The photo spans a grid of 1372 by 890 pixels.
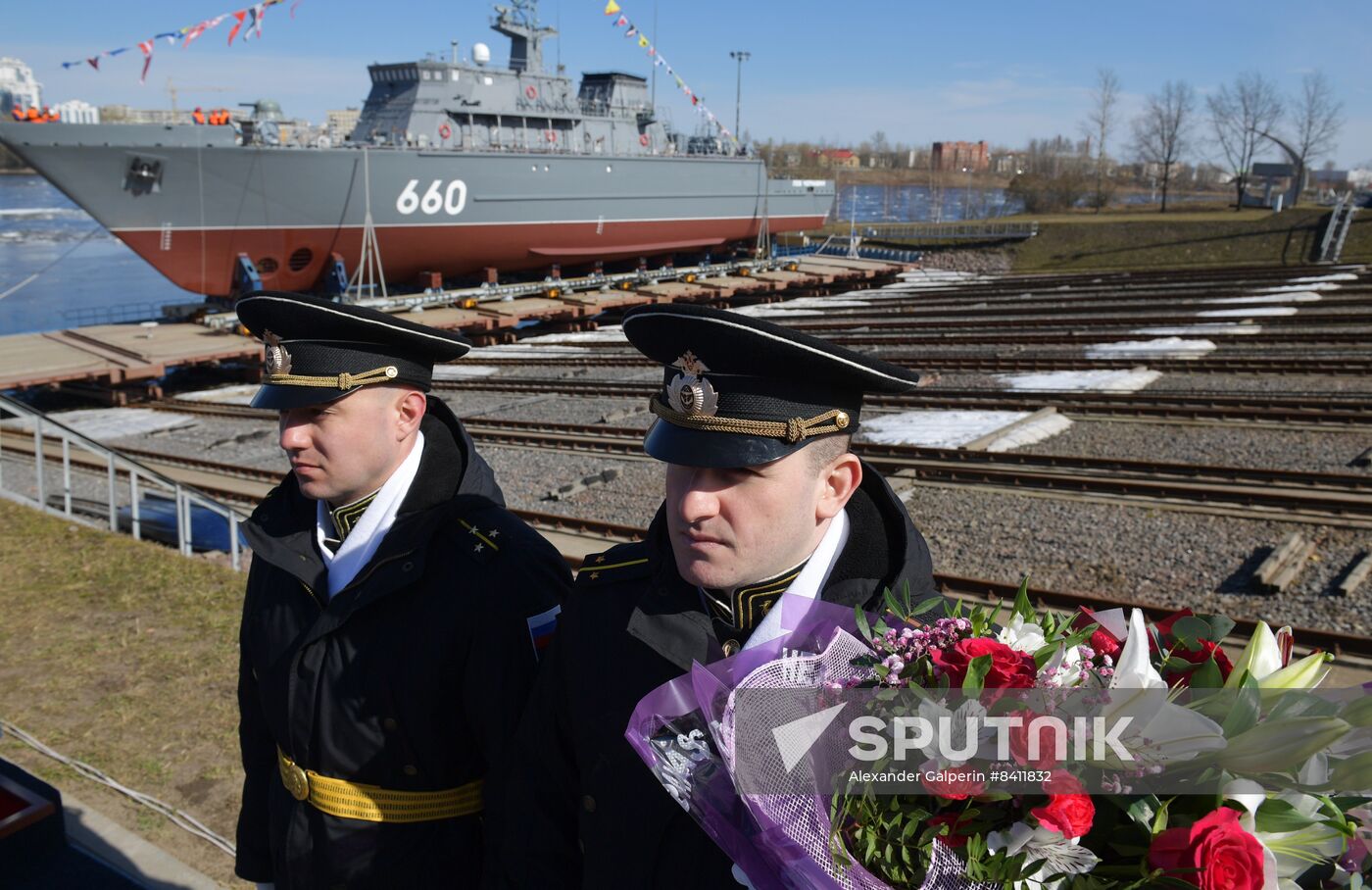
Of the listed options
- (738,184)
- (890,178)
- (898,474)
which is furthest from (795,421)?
(890,178)

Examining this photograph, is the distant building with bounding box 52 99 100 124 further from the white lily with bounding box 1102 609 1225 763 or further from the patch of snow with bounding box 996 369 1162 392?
the white lily with bounding box 1102 609 1225 763

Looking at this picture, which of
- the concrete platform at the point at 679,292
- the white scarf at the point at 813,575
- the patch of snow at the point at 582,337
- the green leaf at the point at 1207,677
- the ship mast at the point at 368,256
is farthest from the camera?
the concrete platform at the point at 679,292

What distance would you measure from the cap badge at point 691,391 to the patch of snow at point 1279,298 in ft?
79.0

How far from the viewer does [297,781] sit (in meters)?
2.61

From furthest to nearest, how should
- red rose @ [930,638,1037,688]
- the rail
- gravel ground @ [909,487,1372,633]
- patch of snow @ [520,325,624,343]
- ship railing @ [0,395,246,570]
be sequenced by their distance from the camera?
the rail < patch of snow @ [520,325,624,343] < ship railing @ [0,395,246,570] < gravel ground @ [909,487,1372,633] < red rose @ [930,638,1037,688]

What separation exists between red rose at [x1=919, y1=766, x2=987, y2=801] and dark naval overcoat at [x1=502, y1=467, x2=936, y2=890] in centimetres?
53

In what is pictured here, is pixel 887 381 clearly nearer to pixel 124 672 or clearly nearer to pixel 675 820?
pixel 675 820

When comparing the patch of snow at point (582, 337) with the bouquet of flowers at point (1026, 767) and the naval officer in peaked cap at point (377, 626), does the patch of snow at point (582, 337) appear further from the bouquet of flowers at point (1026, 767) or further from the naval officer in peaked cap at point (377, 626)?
the bouquet of flowers at point (1026, 767)

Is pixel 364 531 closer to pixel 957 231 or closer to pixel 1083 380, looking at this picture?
pixel 1083 380

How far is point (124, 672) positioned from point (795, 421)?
17.9ft

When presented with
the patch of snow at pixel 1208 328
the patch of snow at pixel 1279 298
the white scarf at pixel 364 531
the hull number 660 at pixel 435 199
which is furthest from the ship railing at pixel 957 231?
the white scarf at pixel 364 531

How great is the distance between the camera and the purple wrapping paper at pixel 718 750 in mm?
1520

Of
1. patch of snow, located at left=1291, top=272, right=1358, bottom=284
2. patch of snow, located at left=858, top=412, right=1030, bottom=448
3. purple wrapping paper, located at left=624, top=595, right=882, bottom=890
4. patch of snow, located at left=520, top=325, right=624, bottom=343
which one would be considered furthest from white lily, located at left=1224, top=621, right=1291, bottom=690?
patch of snow, located at left=1291, top=272, right=1358, bottom=284

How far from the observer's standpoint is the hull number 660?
88.8 feet
